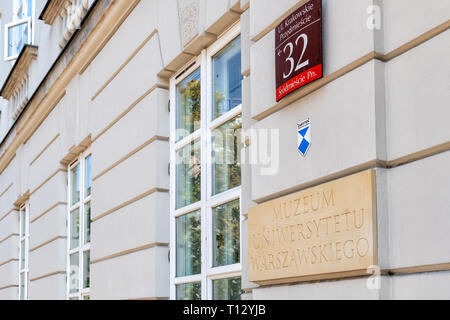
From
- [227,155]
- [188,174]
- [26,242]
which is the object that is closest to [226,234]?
[227,155]

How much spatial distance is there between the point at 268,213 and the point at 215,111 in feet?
5.89

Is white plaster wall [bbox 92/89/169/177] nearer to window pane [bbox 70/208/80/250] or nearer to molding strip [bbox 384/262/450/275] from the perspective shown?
window pane [bbox 70/208/80/250]

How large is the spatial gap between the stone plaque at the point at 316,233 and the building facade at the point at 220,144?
23 millimetres

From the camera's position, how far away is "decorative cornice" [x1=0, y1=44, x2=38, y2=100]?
12.8m

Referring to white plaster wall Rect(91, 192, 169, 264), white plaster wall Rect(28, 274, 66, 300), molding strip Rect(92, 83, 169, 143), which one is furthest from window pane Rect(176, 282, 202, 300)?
white plaster wall Rect(28, 274, 66, 300)

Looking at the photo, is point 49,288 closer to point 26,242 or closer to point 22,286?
point 26,242

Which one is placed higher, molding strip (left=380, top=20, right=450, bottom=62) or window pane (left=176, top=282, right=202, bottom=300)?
molding strip (left=380, top=20, right=450, bottom=62)

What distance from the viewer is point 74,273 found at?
32.8 ft

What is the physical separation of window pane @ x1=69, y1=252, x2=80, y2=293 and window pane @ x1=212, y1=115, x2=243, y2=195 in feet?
15.0

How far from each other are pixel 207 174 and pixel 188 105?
89 cm

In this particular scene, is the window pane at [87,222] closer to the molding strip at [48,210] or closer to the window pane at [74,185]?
the window pane at [74,185]

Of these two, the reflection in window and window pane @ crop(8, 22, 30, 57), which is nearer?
the reflection in window

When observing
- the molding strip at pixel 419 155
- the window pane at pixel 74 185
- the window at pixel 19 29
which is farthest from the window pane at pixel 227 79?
the window at pixel 19 29

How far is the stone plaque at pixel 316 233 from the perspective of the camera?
11.9 ft
